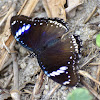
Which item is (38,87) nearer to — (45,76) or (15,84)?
(45,76)

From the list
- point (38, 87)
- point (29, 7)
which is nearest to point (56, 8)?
point (29, 7)

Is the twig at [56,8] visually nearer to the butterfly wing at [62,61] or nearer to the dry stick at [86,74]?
the butterfly wing at [62,61]

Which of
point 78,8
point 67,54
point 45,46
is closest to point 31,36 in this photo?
point 45,46

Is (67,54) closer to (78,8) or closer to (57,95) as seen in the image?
(57,95)

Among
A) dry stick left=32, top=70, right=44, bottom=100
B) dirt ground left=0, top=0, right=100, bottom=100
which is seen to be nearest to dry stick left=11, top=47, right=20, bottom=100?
dirt ground left=0, top=0, right=100, bottom=100

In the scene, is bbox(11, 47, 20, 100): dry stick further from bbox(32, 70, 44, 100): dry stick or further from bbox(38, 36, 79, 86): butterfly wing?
bbox(38, 36, 79, 86): butterfly wing

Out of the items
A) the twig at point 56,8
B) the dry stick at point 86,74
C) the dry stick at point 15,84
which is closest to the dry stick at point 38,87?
the dry stick at point 15,84
